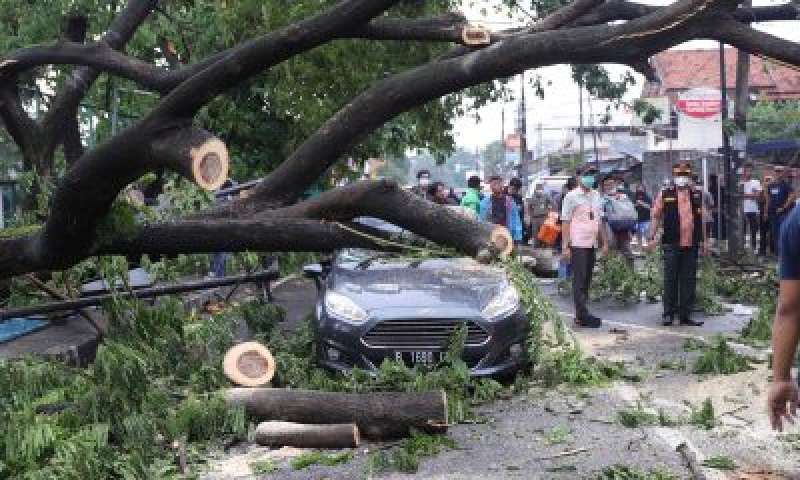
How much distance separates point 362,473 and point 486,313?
2.52 m

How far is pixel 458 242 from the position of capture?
5.21 meters

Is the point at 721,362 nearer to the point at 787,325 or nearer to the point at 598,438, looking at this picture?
the point at 598,438

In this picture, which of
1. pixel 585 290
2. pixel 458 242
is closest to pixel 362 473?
pixel 458 242

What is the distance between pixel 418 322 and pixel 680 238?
16.3 feet

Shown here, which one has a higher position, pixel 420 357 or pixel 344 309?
A: pixel 344 309

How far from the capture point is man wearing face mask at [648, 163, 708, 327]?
12.6 m

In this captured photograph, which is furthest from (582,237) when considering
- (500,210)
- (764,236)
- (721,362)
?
(764,236)

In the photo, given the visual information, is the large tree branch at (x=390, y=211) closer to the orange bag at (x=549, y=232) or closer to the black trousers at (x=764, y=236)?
the orange bag at (x=549, y=232)

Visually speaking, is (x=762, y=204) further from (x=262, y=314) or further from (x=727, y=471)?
(x=727, y=471)

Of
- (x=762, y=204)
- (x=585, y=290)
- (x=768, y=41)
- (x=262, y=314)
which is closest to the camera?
(x=768, y=41)

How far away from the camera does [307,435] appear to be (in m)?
7.11

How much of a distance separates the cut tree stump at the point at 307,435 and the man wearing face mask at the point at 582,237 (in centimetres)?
636

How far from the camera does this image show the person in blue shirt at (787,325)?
4.15 meters

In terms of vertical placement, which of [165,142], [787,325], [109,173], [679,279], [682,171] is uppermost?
[165,142]
